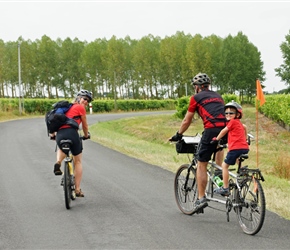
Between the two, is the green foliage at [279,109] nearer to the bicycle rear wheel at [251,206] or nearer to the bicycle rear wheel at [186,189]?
the bicycle rear wheel at [186,189]

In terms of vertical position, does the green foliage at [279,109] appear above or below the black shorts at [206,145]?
below

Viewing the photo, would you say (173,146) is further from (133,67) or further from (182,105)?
(133,67)

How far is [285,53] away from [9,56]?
5729cm

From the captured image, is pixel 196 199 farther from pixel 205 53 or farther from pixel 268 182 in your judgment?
pixel 205 53

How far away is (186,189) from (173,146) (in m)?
17.9

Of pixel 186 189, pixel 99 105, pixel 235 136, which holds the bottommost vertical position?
pixel 99 105

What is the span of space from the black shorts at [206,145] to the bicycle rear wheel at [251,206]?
767 mm

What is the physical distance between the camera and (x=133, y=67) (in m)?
111

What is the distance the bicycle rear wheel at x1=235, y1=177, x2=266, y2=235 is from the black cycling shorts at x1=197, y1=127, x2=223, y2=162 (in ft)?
2.52

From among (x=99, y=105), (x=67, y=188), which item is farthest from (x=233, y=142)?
(x=99, y=105)

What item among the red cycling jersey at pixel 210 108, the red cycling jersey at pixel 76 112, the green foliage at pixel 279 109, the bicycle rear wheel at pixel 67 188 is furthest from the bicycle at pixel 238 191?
the green foliage at pixel 279 109

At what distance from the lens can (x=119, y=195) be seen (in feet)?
32.2

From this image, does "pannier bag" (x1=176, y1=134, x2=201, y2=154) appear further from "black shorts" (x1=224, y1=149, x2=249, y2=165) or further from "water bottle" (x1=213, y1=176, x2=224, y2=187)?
"black shorts" (x1=224, y1=149, x2=249, y2=165)

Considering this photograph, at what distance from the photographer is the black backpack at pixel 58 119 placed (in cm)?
873
